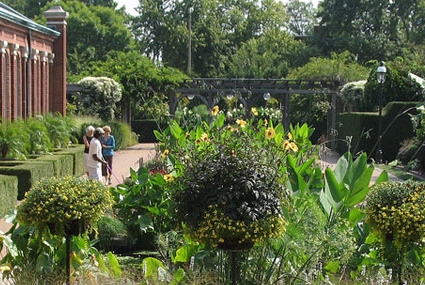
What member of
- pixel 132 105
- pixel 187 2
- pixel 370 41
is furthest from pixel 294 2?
pixel 132 105

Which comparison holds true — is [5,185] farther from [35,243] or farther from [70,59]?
[70,59]

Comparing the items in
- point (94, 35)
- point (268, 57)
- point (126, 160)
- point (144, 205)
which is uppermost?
point (94, 35)

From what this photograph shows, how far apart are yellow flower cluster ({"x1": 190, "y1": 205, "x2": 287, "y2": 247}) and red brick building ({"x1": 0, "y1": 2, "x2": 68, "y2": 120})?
18579 mm

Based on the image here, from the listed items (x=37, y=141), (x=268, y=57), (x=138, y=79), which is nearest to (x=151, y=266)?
(x=37, y=141)

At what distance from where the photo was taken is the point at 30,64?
28547mm

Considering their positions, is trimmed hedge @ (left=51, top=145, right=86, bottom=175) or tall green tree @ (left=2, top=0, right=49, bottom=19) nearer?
trimmed hedge @ (left=51, top=145, right=86, bottom=175)

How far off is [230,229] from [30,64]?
23.4 meters

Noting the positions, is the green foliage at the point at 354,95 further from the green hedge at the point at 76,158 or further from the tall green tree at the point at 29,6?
the tall green tree at the point at 29,6

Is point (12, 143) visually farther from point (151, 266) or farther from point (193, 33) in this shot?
point (193, 33)

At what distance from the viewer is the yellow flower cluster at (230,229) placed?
247 inches

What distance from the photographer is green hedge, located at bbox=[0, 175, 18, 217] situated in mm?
13745

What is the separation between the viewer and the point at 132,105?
4288 cm

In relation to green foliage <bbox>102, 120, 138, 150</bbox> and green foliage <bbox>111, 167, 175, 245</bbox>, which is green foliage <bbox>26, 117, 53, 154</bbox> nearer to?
green foliage <bbox>102, 120, 138, 150</bbox>

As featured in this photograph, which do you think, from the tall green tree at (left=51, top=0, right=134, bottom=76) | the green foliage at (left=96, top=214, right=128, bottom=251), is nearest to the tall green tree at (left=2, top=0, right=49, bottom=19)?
the tall green tree at (left=51, top=0, right=134, bottom=76)
